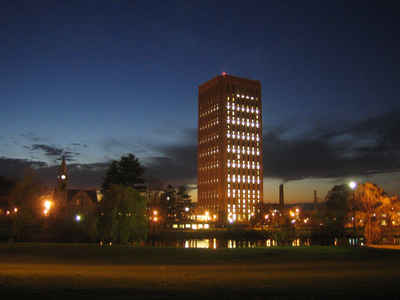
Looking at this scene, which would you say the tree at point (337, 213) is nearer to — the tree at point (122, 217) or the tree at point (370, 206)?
the tree at point (370, 206)

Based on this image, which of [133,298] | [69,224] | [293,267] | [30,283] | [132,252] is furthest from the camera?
[69,224]

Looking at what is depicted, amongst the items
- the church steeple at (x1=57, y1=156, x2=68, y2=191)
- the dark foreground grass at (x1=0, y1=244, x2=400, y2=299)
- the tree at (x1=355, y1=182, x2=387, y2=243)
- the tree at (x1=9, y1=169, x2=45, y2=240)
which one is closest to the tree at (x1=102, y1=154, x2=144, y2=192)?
the church steeple at (x1=57, y1=156, x2=68, y2=191)

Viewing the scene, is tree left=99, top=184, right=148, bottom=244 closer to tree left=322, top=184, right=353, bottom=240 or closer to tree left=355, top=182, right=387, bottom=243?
tree left=355, top=182, right=387, bottom=243

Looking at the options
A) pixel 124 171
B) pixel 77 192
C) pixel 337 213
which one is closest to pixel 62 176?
pixel 77 192

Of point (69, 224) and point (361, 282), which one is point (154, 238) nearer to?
point (69, 224)

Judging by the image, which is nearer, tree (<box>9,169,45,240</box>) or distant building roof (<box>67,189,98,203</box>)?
tree (<box>9,169,45,240</box>)

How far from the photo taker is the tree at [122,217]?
48.9m

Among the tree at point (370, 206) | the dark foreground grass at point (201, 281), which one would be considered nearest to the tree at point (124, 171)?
the tree at point (370, 206)

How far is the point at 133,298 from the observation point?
13.1 metres

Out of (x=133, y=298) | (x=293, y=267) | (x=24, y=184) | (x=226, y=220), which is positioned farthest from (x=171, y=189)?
(x=133, y=298)

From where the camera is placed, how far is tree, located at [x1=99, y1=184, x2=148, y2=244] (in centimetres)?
4894

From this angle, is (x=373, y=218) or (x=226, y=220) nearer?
(x=373, y=218)

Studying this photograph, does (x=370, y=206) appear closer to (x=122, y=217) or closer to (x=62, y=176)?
(x=122, y=217)

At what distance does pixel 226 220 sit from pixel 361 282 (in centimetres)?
17063
